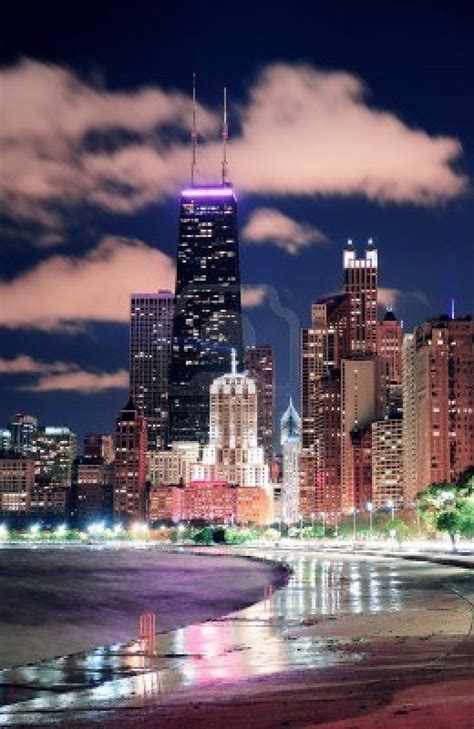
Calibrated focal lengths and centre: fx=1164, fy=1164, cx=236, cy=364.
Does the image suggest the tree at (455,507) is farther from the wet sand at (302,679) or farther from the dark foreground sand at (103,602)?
the wet sand at (302,679)

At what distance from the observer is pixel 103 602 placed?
60.2 meters

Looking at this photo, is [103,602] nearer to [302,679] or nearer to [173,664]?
[173,664]

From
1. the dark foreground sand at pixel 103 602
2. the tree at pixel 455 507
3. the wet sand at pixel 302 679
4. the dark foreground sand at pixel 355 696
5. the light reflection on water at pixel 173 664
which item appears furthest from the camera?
the tree at pixel 455 507

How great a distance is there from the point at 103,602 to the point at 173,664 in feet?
115

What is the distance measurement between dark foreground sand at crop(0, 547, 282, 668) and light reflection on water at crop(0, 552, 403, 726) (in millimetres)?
2938

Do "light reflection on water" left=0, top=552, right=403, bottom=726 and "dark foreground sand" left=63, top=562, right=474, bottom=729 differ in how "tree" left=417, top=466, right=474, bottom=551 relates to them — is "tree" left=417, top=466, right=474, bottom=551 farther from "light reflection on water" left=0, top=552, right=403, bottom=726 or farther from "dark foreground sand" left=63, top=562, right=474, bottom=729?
"dark foreground sand" left=63, top=562, right=474, bottom=729

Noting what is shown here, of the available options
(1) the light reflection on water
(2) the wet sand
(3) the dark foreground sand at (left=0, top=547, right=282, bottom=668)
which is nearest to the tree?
(3) the dark foreground sand at (left=0, top=547, right=282, bottom=668)

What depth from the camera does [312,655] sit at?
26.4 meters

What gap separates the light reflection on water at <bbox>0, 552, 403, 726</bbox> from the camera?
2097cm

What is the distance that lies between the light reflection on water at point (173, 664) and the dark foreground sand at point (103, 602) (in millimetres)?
2938

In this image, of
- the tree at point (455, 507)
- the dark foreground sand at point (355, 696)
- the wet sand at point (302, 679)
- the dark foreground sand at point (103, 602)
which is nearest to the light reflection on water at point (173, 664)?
the wet sand at point (302, 679)

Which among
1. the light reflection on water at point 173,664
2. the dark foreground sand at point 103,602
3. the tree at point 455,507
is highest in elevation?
the tree at point 455,507

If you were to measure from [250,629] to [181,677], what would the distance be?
12.2 metres

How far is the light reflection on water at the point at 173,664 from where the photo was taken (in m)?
21.0
